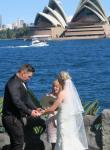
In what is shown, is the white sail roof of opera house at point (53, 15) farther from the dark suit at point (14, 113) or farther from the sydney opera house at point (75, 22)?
the dark suit at point (14, 113)

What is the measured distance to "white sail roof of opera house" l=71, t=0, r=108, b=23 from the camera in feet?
368

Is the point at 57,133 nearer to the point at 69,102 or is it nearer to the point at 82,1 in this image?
the point at 69,102

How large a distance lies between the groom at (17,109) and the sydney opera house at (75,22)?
4130 inches

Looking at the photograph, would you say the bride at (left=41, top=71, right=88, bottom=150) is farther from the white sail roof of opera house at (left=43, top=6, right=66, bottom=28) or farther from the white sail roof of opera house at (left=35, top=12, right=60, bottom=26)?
the white sail roof of opera house at (left=35, top=12, right=60, bottom=26)

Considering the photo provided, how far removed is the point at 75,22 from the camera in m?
128

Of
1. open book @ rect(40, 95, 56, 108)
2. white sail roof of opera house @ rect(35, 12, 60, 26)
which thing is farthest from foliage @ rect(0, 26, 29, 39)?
open book @ rect(40, 95, 56, 108)

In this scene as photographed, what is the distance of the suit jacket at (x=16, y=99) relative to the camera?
5688 mm

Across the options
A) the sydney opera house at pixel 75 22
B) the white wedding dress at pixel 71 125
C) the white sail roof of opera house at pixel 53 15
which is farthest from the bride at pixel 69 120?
the white sail roof of opera house at pixel 53 15

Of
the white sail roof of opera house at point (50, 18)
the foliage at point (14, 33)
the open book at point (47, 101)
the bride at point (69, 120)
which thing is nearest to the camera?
the bride at point (69, 120)

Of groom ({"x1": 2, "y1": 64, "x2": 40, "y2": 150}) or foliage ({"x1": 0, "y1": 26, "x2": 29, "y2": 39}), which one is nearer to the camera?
groom ({"x1": 2, "y1": 64, "x2": 40, "y2": 150})

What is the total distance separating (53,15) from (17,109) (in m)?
114

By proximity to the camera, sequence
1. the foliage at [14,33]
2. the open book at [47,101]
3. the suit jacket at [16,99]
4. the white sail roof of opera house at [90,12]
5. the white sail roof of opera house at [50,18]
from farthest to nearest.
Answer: the foliage at [14,33]
the white sail roof of opera house at [50,18]
the white sail roof of opera house at [90,12]
the open book at [47,101]
the suit jacket at [16,99]

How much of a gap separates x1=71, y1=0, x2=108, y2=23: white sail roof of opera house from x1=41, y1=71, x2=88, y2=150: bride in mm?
104782

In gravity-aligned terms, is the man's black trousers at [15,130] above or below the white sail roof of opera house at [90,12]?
below
